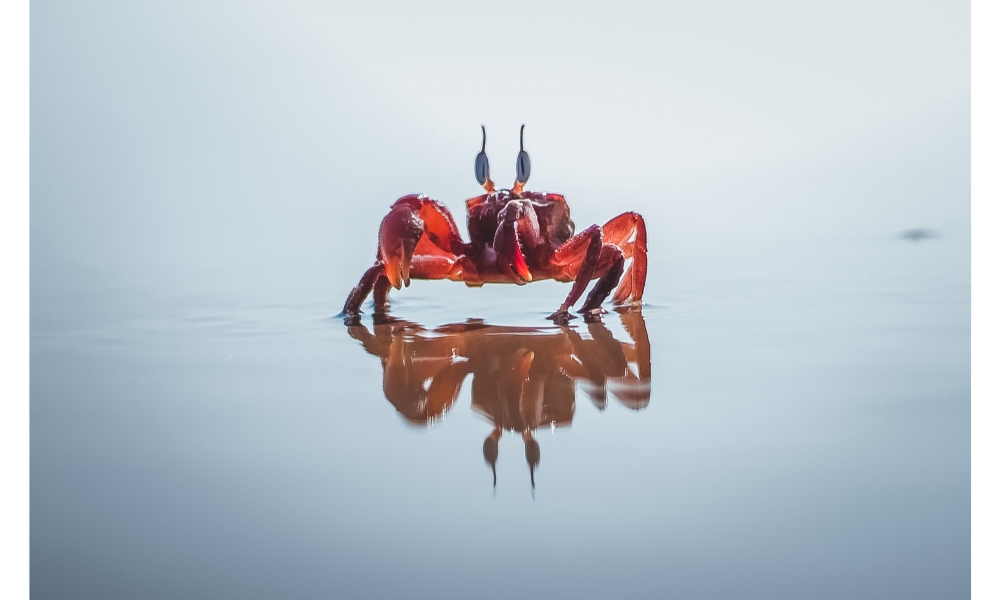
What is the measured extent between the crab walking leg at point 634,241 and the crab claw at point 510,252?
362mm

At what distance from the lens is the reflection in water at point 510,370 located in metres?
1.19

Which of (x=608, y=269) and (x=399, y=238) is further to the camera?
(x=608, y=269)

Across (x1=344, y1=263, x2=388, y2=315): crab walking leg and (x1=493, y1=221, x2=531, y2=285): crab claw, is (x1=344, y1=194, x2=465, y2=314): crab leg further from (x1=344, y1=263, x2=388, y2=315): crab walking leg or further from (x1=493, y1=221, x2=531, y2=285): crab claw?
(x1=493, y1=221, x2=531, y2=285): crab claw

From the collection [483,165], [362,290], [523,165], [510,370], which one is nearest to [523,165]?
[523,165]

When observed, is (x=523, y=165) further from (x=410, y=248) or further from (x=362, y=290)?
(x=362, y=290)

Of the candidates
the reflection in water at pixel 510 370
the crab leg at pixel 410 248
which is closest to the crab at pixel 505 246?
the crab leg at pixel 410 248

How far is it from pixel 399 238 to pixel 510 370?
66 cm

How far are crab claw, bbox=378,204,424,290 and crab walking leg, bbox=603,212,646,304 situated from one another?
0.66m

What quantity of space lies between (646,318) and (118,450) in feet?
4.70

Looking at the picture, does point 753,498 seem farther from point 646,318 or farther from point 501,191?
point 501,191

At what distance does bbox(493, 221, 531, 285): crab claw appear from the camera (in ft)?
6.84

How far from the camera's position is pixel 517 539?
763 mm

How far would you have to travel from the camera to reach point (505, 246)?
2.10 metres

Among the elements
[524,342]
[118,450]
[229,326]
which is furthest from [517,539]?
[229,326]
